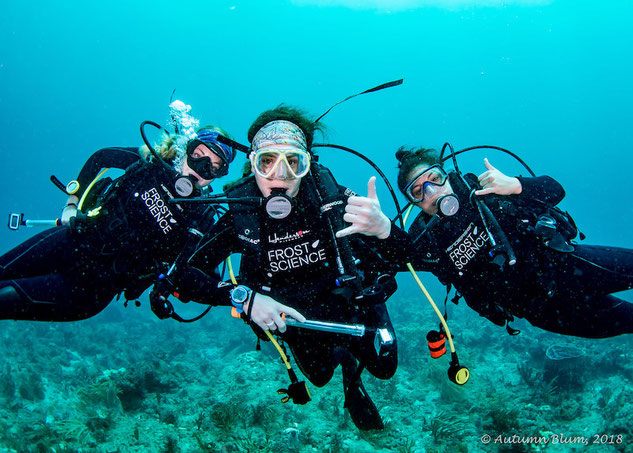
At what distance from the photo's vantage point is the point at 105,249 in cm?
402

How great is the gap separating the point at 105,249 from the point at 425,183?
419 centimetres

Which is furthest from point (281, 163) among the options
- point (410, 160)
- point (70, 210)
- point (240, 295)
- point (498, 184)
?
point (70, 210)

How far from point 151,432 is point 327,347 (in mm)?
4728

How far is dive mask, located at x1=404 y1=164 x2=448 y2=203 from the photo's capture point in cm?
402

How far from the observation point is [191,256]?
3.34 meters

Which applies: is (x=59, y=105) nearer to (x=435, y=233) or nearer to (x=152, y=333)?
(x=152, y=333)

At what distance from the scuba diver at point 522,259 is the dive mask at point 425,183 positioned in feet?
0.04

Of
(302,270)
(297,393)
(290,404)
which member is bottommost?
(297,393)

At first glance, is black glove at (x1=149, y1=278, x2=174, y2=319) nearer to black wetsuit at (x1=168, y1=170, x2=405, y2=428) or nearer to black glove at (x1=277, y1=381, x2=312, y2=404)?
black wetsuit at (x1=168, y1=170, x2=405, y2=428)

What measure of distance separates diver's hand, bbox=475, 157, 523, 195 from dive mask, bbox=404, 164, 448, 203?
0.46 metres

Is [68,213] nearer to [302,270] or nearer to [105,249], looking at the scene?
[105,249]

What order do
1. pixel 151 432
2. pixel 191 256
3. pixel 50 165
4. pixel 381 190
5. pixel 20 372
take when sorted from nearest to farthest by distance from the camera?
1. pixel 191 256
2. pixel 151 432
3. pixel 20 372
4. pixel 381 190
5. pixel 50 165

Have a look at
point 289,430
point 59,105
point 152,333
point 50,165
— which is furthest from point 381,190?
point 50,165

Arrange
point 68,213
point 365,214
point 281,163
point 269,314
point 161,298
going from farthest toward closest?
1. point 68,213
2. point 161,298
3. point 281,163
4. point 269,314
5. point 365,214
